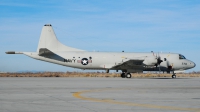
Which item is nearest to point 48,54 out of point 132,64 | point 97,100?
point 132,64

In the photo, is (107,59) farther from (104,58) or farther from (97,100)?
(97,100)

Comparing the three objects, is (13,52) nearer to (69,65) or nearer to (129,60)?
(69,65)

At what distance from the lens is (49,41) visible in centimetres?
4306

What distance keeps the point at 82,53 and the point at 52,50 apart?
4.18 metres

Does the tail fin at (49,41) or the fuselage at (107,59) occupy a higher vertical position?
the tail fin at (49,41)

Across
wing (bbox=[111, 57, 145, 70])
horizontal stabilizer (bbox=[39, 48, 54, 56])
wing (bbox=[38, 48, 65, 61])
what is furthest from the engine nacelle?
horizontal stabilizer (bbox=[39, 48, 54, 56])

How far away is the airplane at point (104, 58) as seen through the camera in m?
41.2

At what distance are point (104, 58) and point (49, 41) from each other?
786cm

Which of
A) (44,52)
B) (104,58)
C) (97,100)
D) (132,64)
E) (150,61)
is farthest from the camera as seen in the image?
(104,58)

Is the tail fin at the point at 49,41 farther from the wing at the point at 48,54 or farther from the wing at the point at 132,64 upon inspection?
the wing at the point at 132,64

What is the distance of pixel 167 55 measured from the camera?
1751 inches

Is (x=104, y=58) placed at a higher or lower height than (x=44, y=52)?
lower

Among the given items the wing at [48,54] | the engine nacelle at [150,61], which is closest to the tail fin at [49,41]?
the wing at [48,54]

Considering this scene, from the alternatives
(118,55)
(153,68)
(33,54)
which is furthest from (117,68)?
(33,54)
